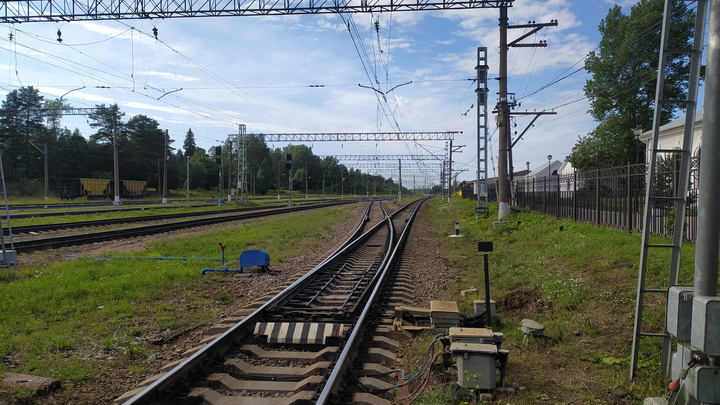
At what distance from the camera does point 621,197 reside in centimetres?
1359

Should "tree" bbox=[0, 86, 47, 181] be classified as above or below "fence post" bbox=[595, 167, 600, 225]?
above

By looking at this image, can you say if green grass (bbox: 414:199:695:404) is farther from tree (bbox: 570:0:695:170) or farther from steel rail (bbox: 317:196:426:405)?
tree (bbox: 570:0:695:170)

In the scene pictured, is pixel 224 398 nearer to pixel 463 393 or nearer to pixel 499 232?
pixel 463 393

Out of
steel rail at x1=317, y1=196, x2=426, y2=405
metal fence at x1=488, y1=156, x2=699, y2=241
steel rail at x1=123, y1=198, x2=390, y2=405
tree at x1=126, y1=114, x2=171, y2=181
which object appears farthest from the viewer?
tree at x1=126, y1=114, x2=171, y2=181

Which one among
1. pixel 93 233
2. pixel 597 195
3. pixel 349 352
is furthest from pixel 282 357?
pixel 93 233

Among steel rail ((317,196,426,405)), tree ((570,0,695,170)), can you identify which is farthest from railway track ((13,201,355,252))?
tree ((570,0,695,170))

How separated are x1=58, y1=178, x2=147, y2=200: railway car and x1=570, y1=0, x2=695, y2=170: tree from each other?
57.1m

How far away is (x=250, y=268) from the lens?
12148 mm

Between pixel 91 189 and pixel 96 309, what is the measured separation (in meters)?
62.5

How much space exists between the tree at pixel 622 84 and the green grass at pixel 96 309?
41297mm

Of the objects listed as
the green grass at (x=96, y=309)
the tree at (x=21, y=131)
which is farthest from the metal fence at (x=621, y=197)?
the tree at (x=21, y=131)

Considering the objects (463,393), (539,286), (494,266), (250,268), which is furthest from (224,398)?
(494,266)

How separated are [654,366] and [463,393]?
220 centimetres

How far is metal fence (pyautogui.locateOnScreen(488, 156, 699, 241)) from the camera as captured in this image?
10.9 metres
